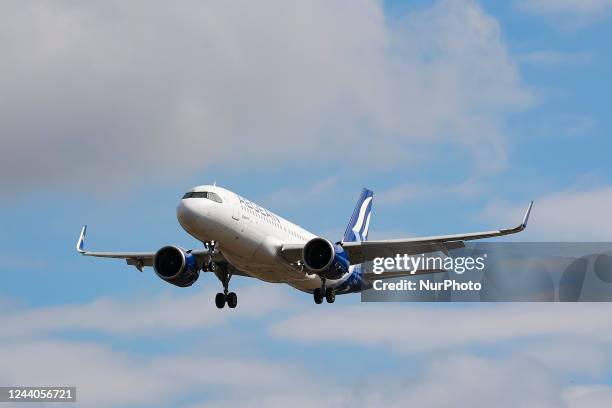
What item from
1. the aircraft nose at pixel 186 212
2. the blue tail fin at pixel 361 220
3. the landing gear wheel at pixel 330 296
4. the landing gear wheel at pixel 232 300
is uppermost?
the blue tail fin at pixel 361 220

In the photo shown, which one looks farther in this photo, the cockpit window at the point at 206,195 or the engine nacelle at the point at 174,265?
the engine nacelle at the point at 174,265

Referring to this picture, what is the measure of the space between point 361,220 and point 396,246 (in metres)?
14.3

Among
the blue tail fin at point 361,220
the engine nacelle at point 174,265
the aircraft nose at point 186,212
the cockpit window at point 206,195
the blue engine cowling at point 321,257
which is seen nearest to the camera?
the aircraft nose at point 186,212

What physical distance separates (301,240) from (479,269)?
570 inches

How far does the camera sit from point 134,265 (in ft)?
277

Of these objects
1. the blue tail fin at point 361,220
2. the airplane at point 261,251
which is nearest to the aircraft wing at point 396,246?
the airplane at point 261,251

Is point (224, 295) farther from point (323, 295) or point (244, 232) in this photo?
point (244, 232)

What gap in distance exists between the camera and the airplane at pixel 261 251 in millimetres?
71812

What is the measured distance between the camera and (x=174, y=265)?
78688mm

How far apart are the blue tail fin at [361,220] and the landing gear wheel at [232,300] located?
10549 millimetres

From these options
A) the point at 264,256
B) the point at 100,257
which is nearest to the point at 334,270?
the point at 264,256

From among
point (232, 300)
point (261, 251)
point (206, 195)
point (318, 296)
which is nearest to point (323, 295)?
point (318, 296)

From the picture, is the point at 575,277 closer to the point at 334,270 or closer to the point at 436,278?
the point at 436,278

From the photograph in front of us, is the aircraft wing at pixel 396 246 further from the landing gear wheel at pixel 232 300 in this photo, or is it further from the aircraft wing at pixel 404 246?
the landing gear wheel at pixel 232 300
